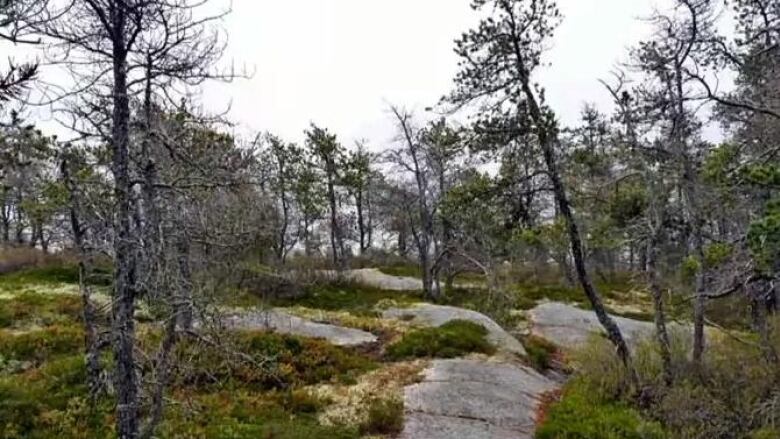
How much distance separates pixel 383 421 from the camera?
31.0ft

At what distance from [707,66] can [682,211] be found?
12.0 ft

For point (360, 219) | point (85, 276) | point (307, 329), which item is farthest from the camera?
point (360, 219)

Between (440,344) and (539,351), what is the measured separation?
2.97m

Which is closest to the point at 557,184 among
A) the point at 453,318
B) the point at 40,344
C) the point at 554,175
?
the point at 554,175

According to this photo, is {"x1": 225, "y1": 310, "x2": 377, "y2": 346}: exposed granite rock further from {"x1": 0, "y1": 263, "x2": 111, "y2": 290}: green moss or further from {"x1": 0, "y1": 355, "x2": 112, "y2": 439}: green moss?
{"x1": 0, "y1": 263, "x2": 111, "y2": 290}: green moss

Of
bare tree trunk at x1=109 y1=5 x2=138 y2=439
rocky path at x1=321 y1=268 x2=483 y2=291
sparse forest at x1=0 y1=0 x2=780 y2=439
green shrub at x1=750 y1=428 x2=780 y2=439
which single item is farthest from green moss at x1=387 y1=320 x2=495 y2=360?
rocky path at x1=321 y1=268 x2=483 y2=291

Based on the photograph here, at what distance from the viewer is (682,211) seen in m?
12.5

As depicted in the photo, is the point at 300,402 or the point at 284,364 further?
the point at 284,364

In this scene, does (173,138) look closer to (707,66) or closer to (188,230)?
(188,230)

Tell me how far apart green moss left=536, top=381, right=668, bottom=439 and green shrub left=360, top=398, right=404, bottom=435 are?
7.30ft

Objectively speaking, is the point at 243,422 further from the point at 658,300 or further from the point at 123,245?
the point at 658,300

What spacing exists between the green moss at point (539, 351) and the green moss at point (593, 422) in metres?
3.24

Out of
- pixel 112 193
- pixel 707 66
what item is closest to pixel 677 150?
pixel 707 66

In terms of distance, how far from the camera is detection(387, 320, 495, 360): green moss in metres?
13.7
